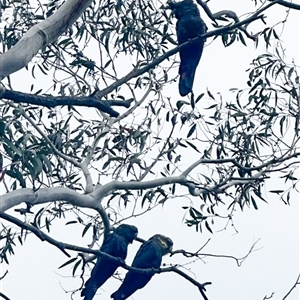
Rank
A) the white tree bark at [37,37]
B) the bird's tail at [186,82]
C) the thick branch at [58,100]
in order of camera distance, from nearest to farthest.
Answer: the white tree bark at [37,37] < the thick branch at [58,100] < the bird's tail at [186,82]

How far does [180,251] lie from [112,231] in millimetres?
876

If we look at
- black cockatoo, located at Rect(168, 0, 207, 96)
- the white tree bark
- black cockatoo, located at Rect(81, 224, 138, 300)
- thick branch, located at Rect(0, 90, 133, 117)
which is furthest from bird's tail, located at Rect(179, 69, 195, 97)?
the white tree bark

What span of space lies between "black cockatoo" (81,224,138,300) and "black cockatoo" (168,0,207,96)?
902mm

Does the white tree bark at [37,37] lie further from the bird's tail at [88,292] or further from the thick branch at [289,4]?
the bird's tail at [88,292]

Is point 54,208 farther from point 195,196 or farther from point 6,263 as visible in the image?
point 195,196

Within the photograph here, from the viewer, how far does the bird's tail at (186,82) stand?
4.63 metres

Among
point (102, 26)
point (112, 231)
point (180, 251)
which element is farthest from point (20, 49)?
point (102, 26)

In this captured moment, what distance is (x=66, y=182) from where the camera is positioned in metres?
4.20

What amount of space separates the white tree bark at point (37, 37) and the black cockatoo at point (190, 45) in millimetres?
1404

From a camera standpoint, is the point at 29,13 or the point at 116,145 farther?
the point at 29,13

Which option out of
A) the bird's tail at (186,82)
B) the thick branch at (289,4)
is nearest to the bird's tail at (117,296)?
the bird's tail at (186,82)

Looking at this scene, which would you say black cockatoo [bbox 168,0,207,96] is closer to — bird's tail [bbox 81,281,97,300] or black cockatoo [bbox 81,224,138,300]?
black cockatoo [bbox 81,224,138,300]

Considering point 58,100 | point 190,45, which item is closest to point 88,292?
point 58,100

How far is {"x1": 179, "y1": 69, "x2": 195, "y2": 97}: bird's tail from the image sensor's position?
463 centimetres
